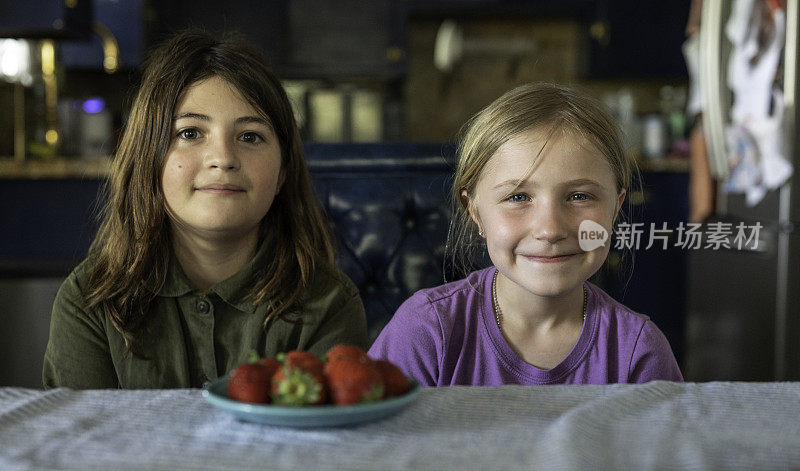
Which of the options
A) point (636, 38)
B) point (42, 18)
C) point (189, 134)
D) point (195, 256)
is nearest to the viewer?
point (189, 134)

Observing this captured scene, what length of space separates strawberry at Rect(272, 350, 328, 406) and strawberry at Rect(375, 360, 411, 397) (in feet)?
0.18

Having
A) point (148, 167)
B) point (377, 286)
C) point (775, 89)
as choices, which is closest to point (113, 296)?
point (148, 167)

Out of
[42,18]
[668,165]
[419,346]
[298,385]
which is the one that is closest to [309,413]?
[298,385]

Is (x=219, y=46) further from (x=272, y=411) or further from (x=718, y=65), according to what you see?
(x=718, y=65)

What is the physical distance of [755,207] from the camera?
2.29 m

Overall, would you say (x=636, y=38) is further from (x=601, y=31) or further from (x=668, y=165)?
(x=668, y=165)

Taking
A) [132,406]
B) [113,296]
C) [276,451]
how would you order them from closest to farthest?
[276,451], [132,406], [113,296]

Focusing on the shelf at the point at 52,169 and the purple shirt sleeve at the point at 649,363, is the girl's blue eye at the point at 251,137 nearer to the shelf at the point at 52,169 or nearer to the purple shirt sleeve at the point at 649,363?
the purple shirt sleeve at the point at 649,363

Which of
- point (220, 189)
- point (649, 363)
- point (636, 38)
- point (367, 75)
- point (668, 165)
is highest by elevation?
point (636, 38)

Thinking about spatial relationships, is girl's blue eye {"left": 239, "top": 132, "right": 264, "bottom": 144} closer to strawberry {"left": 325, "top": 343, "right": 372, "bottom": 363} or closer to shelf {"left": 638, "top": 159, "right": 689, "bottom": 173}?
strawberry {"left": 325, "top": 343, "right": 372, "bottom": 363}

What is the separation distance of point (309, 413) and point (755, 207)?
202cm

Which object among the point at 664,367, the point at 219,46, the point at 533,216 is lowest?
the point at 664,367

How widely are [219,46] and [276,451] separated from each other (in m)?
0.78

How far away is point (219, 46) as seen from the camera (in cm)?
119
